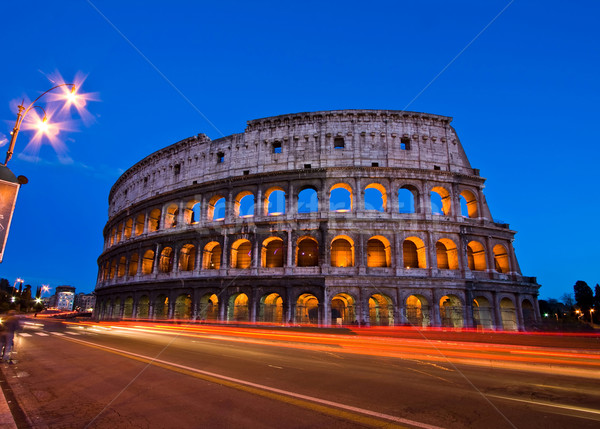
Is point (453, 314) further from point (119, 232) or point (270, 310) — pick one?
point (119, 232)

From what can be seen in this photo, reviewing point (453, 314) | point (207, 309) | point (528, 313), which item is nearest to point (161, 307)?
point (207, 309)

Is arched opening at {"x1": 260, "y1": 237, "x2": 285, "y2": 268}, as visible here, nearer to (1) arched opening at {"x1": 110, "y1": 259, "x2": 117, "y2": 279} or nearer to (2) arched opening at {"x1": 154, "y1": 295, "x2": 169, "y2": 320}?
(2) arched opening at {"x1": 154, "y1": 295, "x2": 169, "y2": 320}

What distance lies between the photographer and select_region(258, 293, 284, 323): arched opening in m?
25.6

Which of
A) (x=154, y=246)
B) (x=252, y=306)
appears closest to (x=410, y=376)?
(x=252, y=306)

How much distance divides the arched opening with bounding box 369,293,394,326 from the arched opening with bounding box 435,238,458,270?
548 centimetres

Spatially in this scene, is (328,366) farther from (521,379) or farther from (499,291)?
(499,291)

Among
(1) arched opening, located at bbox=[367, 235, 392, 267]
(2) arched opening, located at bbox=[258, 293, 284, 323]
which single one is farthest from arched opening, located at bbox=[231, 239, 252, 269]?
(1) arched opening, located at bbox=[367, 235, 392, 267]

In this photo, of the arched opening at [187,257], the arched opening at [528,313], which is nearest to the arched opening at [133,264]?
the arched opening at [187,257]

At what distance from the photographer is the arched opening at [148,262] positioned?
33.9 metres

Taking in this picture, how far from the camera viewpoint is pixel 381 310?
24.9 meters

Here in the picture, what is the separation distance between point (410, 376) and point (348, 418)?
3.82 m

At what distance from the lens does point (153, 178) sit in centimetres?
3619

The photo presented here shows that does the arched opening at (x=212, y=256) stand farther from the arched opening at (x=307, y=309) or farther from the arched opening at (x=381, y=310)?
the arched opening at (x=381, y=310)

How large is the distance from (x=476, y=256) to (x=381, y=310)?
9.89 m
